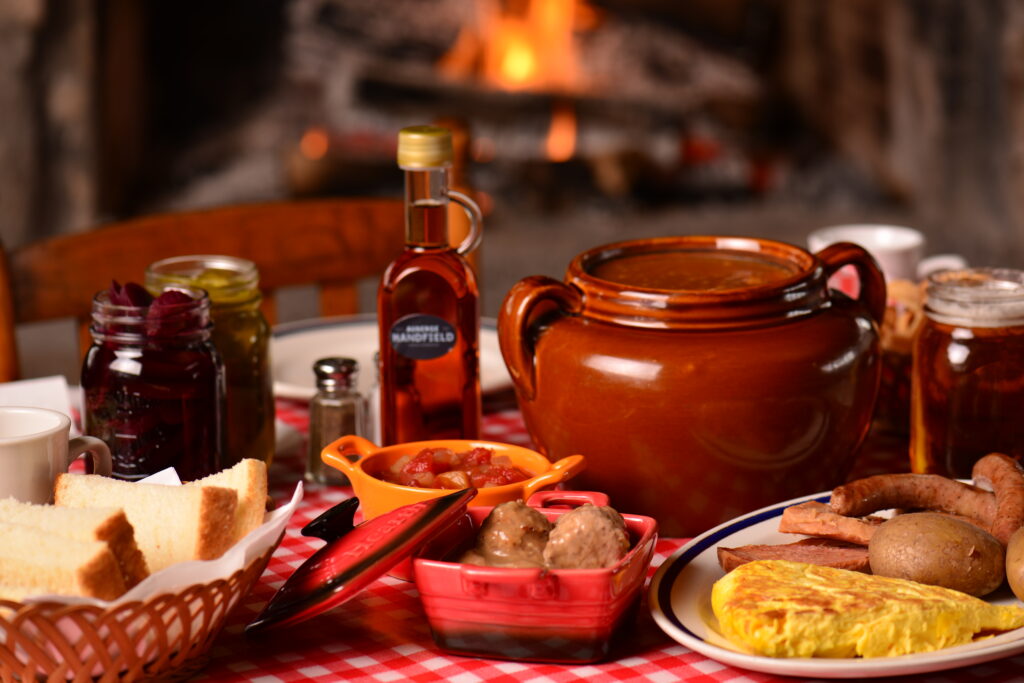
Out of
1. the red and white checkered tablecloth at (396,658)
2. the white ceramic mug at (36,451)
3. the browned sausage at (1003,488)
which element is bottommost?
the red and white checkered tablecloth at (396,658)

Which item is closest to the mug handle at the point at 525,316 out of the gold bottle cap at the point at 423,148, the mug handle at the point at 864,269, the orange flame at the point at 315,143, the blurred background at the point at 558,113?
the gold bottle cap at the point at 423,148

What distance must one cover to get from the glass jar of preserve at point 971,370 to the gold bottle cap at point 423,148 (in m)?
0.43

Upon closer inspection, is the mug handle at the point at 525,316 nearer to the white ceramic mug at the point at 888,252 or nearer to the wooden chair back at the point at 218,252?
the white ceramic mug at the point at 888,252

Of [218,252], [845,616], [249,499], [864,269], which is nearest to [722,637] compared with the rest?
[845,616]

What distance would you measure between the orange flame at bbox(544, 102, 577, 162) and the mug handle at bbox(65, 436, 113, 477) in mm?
2809

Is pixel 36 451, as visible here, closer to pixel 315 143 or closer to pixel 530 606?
pixel 530 606

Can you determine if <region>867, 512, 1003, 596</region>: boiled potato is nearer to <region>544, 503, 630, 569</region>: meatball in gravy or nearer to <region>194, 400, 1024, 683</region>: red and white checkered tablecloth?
<region>194, 400, 1024, 683</region>: red and white checkered tablecloth

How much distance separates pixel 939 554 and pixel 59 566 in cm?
56

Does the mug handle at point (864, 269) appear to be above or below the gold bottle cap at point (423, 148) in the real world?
below

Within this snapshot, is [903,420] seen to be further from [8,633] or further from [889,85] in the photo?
[889,85]

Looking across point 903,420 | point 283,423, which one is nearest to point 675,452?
point 903,420

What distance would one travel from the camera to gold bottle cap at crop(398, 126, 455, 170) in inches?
44.6

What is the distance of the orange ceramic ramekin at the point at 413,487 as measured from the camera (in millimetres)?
1010

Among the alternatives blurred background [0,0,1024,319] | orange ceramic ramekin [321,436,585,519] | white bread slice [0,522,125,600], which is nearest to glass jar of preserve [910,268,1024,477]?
orange ceramic ramekin [321,436,585,519]
